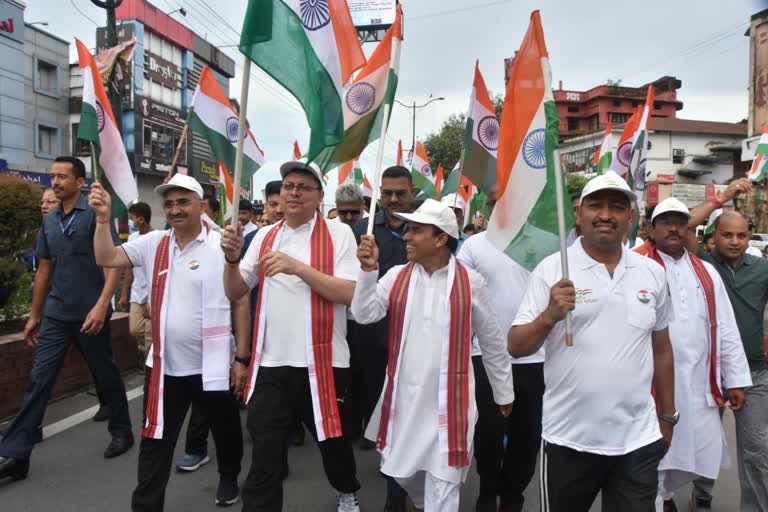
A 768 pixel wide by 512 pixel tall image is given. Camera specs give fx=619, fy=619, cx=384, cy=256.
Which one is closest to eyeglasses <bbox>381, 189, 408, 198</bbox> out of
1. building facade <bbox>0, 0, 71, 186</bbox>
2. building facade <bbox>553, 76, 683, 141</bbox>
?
building facade <bbox>0, 0, 71, 186</bbox>

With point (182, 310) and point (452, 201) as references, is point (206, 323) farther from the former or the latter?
point (452, 201)

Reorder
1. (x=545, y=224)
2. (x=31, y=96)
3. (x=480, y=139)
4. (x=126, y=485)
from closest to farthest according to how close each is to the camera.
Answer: (x=545, y=224), (x=126, y=485), (x=480, y=139), (x=31, y=96)

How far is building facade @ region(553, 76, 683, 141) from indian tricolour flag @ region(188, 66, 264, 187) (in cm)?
5721

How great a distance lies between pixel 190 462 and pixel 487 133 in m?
3.49

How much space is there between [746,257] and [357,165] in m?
8.08

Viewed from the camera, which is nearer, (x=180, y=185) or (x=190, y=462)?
(x=180, y=185)

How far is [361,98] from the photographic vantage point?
3.55 meters

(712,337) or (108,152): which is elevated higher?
(108,152)

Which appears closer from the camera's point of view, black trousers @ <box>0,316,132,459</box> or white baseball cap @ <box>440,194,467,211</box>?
black trousers @ <box>0,316,132,459</box>

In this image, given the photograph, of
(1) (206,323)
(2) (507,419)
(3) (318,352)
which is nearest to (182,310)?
(1) (206,323)

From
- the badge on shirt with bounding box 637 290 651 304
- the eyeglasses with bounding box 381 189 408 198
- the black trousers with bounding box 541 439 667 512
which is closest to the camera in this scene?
the black trousers with bounding box 541 439 667 512

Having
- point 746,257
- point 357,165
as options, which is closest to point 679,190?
point 357,165

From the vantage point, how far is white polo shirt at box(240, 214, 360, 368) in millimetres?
3260

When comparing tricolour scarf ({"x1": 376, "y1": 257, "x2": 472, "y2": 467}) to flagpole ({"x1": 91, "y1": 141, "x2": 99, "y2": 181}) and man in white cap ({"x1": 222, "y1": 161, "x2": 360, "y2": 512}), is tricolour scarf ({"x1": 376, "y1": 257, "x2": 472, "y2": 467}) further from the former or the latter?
flagpole ({"x1": 91, "y1": 141, "x2": 99, "y2": 181})
